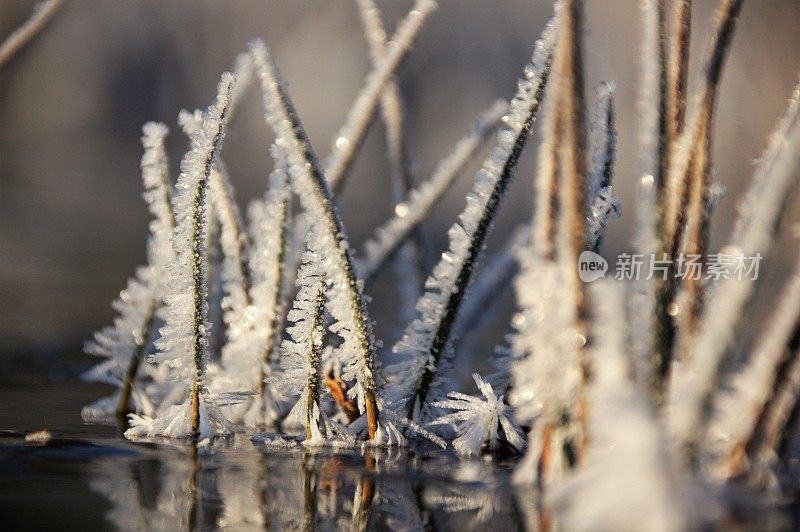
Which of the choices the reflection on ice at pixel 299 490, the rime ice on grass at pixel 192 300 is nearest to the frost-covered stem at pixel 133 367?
the rime ice on grass at pixel 192 300

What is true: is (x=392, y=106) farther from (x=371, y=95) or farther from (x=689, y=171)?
(x=689, y=171)

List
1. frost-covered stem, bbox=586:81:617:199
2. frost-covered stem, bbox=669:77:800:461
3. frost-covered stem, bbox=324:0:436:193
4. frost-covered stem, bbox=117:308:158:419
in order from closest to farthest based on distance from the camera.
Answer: frost-covered stem, bbox=669:77:800:461 → frost-covered stem, bbox=586:81:617:199 → frost-covered stem, bbox=324:0:436:193 → frost-covered stem, bbox=117:308:158:419

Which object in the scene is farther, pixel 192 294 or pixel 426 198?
pixel 426 198

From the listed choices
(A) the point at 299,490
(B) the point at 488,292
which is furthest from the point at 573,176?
(B) the point at 488,292

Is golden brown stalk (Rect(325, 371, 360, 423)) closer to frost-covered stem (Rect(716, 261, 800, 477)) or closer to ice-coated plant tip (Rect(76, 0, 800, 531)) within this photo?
ice-coated plant tip (Rect(76, 0, 800, 531))

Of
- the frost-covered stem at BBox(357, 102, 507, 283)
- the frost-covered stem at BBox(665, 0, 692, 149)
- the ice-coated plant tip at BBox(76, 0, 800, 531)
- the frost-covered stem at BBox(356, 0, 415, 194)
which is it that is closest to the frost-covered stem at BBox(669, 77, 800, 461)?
the ice-coated plant tip at BBox(76, 0, 800, 531)

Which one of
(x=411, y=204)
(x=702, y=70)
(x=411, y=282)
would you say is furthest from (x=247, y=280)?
(x=702, y=70)
